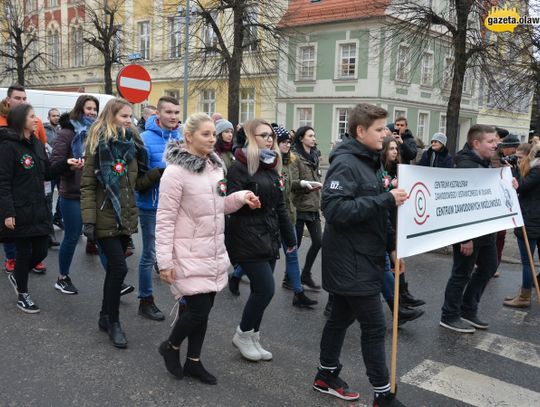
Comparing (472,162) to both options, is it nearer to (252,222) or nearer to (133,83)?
(252,222)

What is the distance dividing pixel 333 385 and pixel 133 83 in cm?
732

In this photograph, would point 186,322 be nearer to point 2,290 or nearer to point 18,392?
point 18,392

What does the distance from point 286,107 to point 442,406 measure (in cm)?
2854

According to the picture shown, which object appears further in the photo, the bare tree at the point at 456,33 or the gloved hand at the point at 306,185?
the bare tree at the point at 456,33

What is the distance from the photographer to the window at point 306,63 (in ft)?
98.2

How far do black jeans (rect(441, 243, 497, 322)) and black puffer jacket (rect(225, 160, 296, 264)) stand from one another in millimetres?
2020

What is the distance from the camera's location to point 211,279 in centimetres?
352

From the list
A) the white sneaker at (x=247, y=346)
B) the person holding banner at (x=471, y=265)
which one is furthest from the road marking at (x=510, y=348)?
the white sneaker at (x=247, y=346)

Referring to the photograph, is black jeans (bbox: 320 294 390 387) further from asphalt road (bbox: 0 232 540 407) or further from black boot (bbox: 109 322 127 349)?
black boot (bbox: 109 322 127 349)

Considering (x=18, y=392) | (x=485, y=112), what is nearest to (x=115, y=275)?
(x=18, y=392)

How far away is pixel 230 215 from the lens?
3.98 metres

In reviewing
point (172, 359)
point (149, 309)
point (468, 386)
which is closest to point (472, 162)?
point (468, 386)

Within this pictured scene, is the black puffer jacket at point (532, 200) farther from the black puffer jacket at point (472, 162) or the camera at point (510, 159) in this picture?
the black puffer jacket at point (472, 162)

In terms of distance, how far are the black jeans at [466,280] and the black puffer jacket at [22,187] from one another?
3.99 meters
